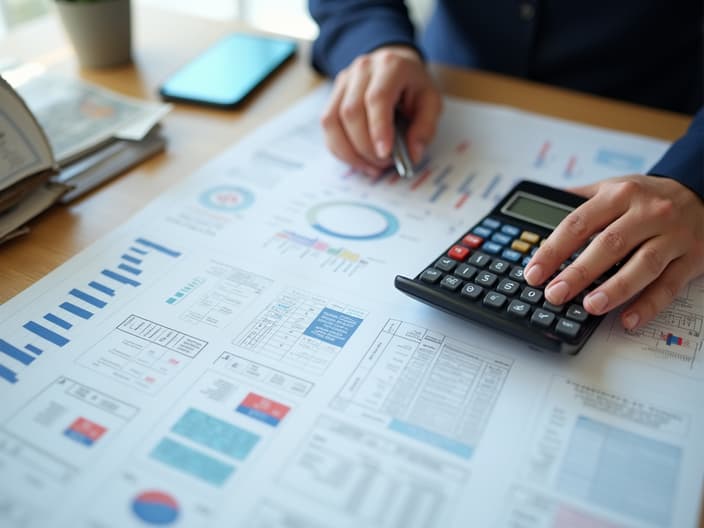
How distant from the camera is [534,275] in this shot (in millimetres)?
470

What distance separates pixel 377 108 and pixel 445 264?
0.74ft

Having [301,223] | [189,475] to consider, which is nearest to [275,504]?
[189,475]

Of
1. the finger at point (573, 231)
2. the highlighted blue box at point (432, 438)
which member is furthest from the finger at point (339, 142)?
the highlighted blue box at point (432, 438)

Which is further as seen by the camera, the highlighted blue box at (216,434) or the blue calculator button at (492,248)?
the blue calculator button at (492,248)

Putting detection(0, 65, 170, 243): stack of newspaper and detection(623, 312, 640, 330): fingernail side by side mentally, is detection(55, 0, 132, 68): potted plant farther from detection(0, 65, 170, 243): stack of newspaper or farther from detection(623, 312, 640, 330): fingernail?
detection(623, 312, 640, 330): fingernail

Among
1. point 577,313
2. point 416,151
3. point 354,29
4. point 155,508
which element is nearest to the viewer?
point 155,508

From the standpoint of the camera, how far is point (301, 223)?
573 mm

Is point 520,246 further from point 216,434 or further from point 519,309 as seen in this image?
point 216,434

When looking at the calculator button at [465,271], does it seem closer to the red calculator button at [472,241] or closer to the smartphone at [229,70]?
the red calculator button at [472,241]

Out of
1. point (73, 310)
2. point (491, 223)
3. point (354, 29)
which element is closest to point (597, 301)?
point (491, 223)

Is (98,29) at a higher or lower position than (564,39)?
higher

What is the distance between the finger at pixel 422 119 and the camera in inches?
26.2

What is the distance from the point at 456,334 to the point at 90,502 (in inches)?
9.7

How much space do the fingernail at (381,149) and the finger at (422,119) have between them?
4cm
